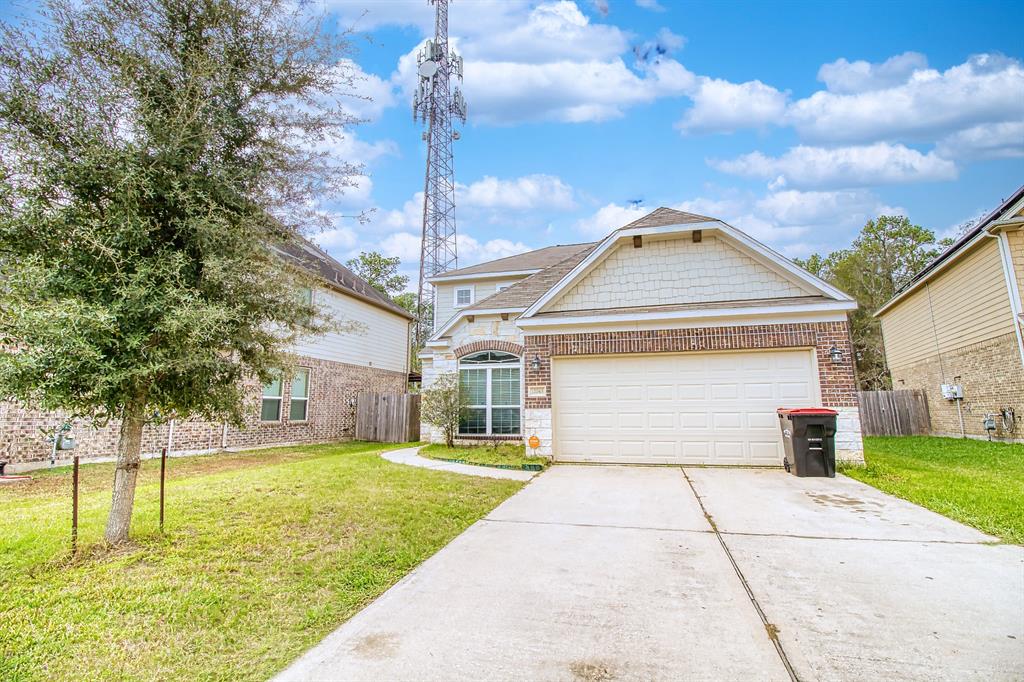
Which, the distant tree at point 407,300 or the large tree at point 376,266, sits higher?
the large tree at point 376,266

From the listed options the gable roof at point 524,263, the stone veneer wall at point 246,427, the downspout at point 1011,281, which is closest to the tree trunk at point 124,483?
the stone veneer wall at point 246,427

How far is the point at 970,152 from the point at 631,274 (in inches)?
739

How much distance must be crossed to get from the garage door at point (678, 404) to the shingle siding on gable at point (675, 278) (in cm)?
120

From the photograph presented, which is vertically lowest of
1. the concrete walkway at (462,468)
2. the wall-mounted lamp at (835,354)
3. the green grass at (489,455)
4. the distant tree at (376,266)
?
the concrete walkway at (462,468)

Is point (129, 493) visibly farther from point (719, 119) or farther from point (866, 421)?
point (866, 421)

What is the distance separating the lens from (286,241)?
4562 millimetres

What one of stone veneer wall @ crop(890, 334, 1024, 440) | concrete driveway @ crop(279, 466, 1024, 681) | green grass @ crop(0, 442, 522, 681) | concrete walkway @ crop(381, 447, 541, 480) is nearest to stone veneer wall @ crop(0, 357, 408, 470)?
green grass @ crop(0, 442, 522, 681)

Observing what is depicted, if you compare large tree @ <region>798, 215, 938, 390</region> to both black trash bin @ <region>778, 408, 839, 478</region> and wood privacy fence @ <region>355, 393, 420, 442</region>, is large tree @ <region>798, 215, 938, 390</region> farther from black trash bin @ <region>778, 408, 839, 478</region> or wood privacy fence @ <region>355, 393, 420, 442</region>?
wood privacy fence @ <region>355, 393, 420, 442</region>

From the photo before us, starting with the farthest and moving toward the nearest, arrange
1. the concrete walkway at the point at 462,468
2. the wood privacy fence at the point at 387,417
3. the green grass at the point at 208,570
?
the wood privacy fence at the point at 387,417, the concrete walkway at the point at 462,468, the green grass at the point at 208,570

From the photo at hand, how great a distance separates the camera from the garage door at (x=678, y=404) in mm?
8453

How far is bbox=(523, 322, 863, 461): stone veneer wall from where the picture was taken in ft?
26.2

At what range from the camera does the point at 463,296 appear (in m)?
18.0

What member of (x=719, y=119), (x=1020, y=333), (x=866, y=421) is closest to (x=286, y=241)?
(x=719, y=119)

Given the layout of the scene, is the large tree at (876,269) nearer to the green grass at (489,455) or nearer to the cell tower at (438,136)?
the cell tower at (438,136)
